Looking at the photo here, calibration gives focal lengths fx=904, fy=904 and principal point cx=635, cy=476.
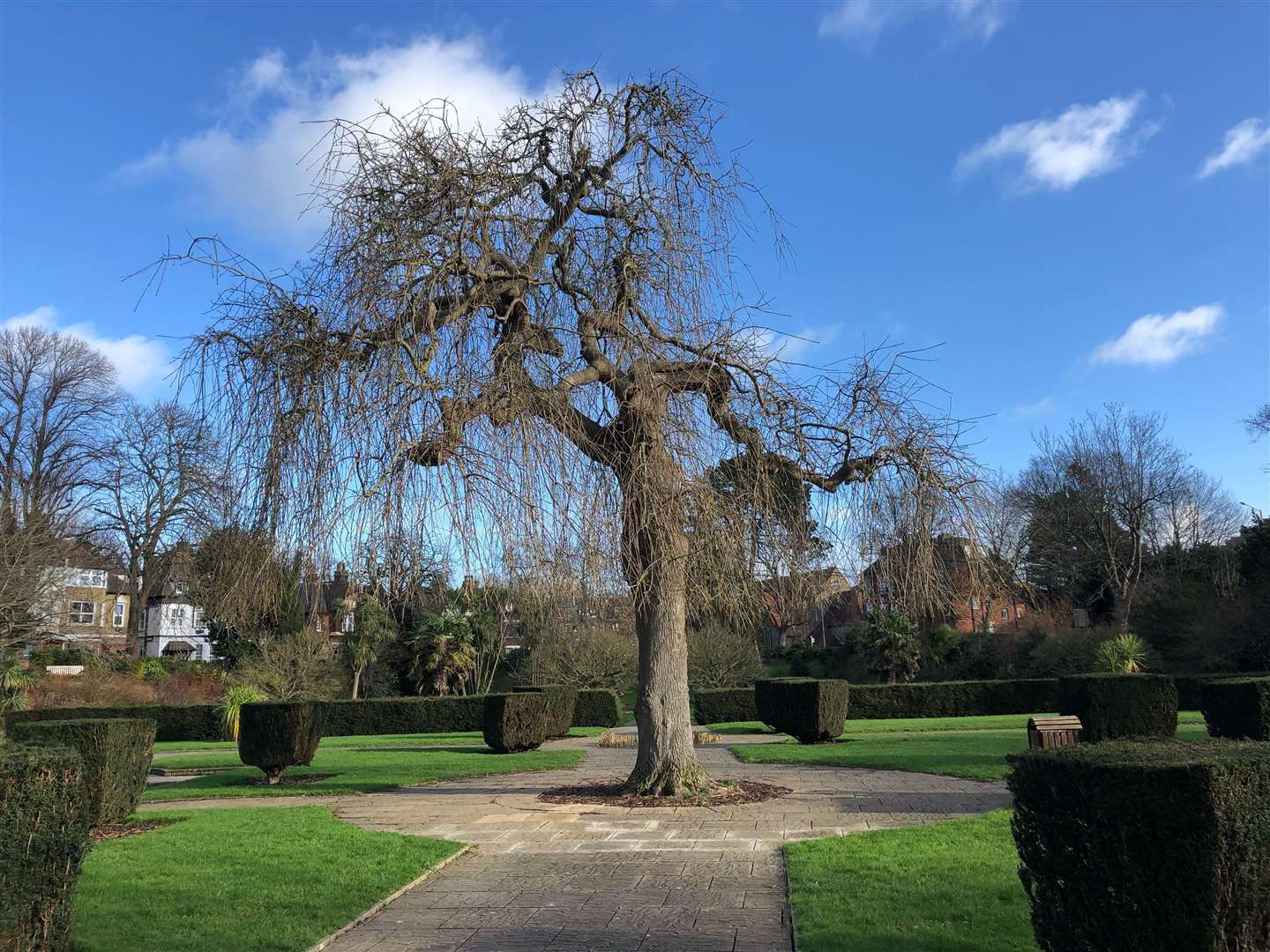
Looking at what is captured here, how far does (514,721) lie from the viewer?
17688mm

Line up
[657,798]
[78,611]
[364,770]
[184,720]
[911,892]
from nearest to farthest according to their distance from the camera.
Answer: [911,892]
[657,798]
[364,770]
[184,720]
[78,611]

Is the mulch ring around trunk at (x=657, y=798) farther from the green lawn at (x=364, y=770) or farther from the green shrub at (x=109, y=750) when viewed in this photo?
the green shrub at (x=109, y=750)

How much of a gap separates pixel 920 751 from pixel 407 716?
1730cm

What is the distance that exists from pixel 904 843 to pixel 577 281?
18.5ft

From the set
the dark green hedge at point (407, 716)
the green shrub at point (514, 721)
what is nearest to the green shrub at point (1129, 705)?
the green shrub at point (514, 721)

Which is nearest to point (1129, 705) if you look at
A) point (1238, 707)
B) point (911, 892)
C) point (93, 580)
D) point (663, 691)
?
point (1238, 707)

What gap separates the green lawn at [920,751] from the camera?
12.5 metres

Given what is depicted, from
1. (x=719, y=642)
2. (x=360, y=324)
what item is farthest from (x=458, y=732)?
(x=360, y=324)

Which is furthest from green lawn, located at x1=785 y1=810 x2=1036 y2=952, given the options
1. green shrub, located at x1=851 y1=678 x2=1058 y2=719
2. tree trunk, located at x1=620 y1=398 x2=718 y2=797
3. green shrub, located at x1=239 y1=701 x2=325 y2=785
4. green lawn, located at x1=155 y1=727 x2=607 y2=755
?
green shrub, located at x1=851 y1=678 x2=1058 y2=719

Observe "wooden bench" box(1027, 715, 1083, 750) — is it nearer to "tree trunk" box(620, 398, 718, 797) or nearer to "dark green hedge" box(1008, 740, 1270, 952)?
"tree trunk" box(620, 398, 718, 797)

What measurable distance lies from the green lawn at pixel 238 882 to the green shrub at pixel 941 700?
21376 millimetres

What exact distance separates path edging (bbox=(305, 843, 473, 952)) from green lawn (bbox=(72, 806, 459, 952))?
54mm

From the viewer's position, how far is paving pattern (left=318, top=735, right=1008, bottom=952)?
481 centimetres

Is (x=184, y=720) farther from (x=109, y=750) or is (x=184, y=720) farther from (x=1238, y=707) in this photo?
(x=1238, y=707)
